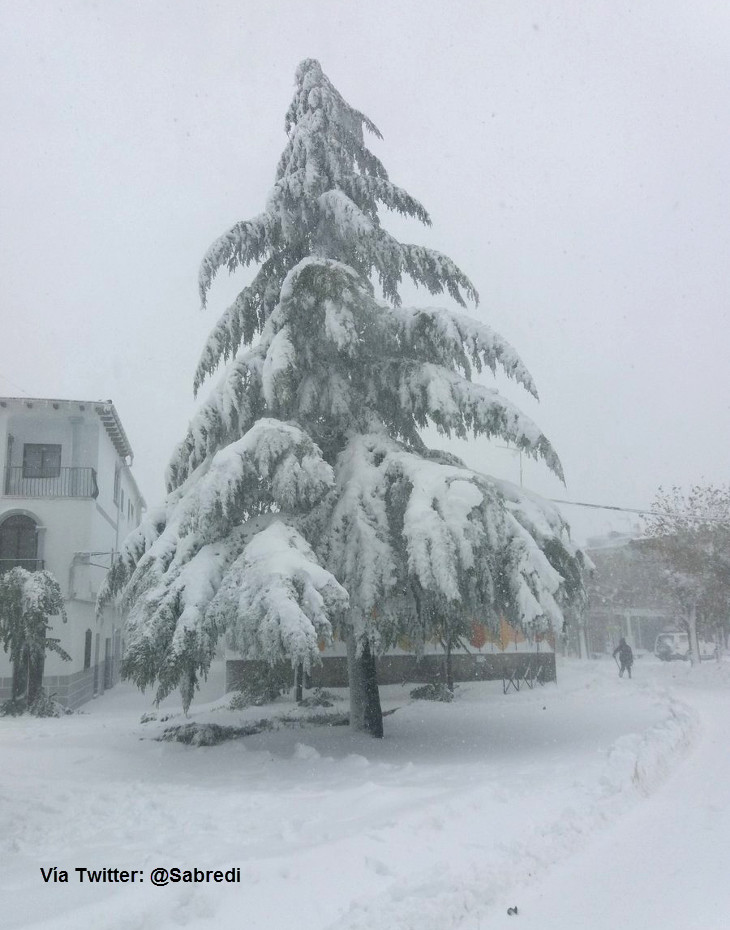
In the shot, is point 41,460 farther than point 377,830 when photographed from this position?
Yes

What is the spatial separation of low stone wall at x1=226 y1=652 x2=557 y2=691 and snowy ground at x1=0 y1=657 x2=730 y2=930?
339 inches

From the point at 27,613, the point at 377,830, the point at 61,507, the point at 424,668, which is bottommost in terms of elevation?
the point at 424,668

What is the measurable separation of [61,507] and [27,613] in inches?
163

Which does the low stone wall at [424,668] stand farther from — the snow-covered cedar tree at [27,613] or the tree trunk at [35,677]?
the snow-covered cedar tree at [27,613]

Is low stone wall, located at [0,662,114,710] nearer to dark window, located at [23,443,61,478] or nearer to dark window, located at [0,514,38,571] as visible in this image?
dark window, located at [0,514,38,571]

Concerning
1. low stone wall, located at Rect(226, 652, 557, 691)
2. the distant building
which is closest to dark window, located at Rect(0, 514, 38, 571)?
low stone wall, located at Rect(226, 652, 557, 691)

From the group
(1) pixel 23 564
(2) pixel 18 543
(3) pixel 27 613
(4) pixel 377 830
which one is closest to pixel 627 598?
(1) pixel 23 564

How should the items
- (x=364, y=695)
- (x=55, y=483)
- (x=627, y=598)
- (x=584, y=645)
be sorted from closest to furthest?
1. (x=364, y=695)
2. (x=55, y=483)
3. (x=627, y=598)
4. (x=584, y=645)

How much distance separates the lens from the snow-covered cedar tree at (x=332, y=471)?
326 inches

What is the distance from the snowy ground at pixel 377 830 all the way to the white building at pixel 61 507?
8.49 meters

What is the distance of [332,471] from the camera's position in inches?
356

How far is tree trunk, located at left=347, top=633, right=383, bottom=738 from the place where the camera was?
11219mm

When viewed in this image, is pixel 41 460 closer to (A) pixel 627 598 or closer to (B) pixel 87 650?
(B) pixel 87 650

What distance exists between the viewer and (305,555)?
8.48 m
